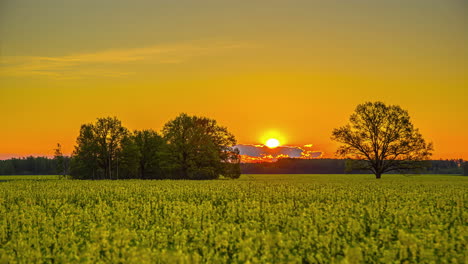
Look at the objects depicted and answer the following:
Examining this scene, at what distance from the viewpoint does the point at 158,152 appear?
3243 inches

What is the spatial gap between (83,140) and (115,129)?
702 centimetres

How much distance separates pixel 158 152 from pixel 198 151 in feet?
28.1

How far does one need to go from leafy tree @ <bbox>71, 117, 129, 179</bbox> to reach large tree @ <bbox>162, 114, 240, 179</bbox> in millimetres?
17803

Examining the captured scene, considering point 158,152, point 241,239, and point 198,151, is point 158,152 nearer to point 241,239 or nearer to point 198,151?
point 198,151

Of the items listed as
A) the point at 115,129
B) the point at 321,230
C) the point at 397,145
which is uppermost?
the point at 115,129

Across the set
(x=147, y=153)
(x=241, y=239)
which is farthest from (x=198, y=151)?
(x=241, y=239)

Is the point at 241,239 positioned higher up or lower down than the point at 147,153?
lower down

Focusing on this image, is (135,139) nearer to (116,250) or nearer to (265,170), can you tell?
(116,250)

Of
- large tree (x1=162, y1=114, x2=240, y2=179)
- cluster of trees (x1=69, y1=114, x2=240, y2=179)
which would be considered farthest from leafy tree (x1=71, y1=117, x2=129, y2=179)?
large tree (x1=162, y1=114, x2=240, y2=179)

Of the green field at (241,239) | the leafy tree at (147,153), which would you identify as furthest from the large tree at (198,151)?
the green field at (241,239)

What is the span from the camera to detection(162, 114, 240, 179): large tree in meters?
78.2

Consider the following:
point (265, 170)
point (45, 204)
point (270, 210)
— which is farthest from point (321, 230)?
point (265, 170)

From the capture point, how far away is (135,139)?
95.1m

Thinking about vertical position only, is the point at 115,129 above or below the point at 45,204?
above
